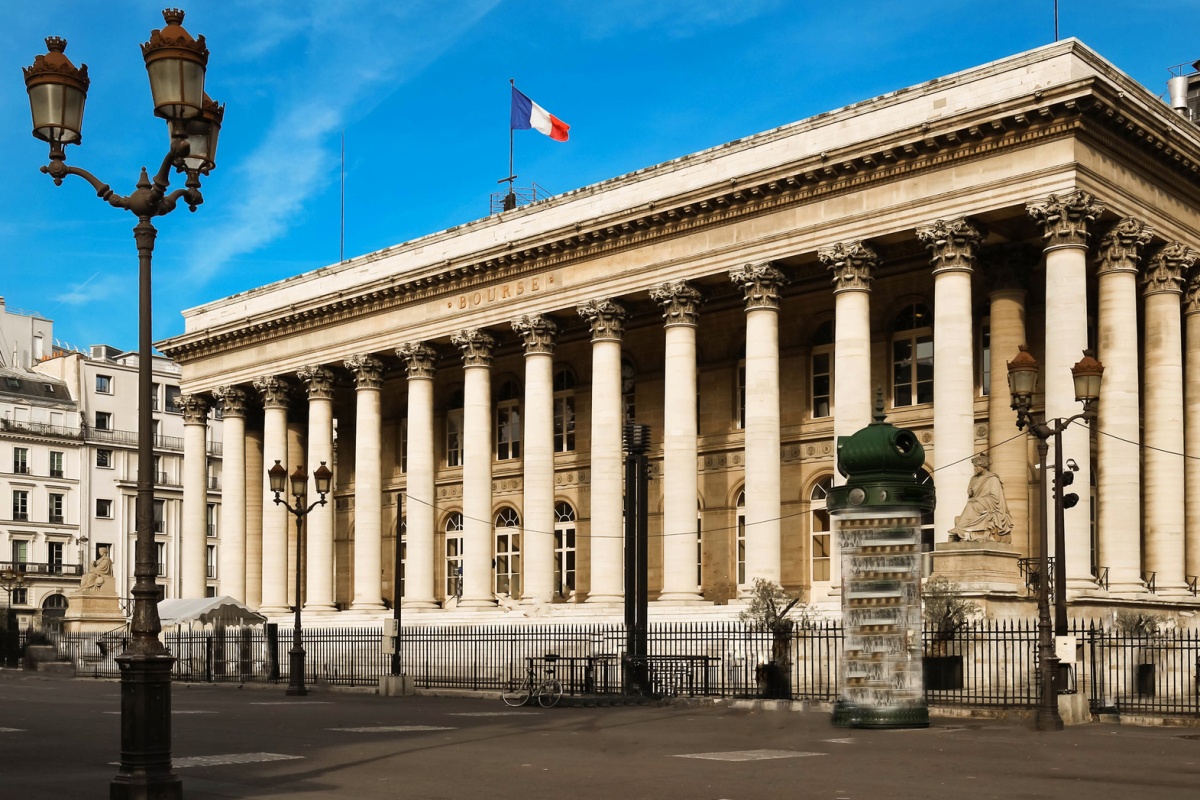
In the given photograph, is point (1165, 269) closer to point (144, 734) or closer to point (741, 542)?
point (741, 542)

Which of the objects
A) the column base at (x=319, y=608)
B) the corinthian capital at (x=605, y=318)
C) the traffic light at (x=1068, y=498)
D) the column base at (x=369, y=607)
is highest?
the corinthian capital at (x=605, y=318)

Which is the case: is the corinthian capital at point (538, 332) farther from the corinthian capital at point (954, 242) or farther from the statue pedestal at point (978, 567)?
the statue pedestal at point (978, 567)

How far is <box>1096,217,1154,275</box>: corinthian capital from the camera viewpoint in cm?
3350

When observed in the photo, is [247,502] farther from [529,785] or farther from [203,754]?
[529,785]

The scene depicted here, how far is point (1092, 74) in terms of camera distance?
31.7 metres

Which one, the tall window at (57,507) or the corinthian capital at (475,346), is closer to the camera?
the corinthian capital at (475,346)

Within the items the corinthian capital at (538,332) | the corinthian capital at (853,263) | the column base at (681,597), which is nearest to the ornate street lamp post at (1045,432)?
the corinthian capital at (853,263)

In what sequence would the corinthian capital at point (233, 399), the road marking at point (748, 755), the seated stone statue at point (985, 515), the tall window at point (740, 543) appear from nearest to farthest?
the road marking at point (748, 755) → the seated stone statue at point (985, 515) → the tall window at point (740, 543) → the corinthian capital at point (233, 399)

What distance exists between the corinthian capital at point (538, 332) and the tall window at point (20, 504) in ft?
159

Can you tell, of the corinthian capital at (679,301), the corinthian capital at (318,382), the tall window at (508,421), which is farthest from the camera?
the corinthian capital at (318,382)

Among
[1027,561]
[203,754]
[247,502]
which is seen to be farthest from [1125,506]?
[247,502]

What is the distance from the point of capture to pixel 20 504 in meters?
82.3

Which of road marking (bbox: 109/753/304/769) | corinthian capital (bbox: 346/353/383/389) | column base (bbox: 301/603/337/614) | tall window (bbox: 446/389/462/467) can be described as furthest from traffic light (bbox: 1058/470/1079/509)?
column base (bbox: 301/603/337/614)

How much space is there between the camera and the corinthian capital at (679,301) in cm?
4003
